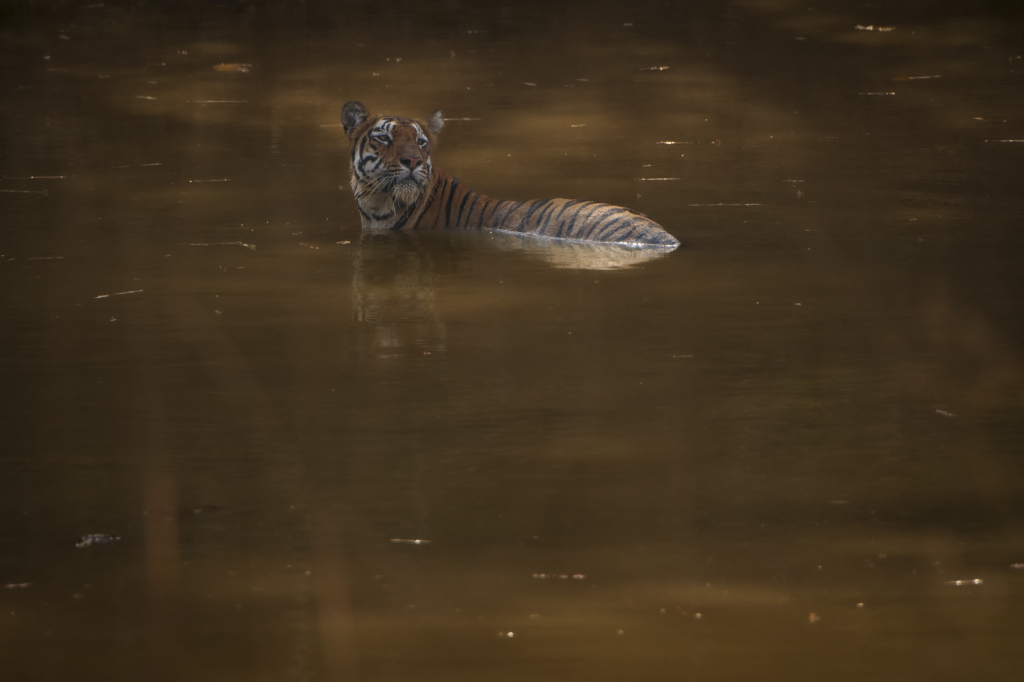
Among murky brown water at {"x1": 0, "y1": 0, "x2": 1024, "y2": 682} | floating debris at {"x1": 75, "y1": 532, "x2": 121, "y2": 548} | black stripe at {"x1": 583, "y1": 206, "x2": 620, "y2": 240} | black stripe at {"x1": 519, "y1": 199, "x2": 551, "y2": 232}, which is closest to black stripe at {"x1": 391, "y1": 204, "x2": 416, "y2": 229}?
murky brown water at {"x1": 0, "y1": 0, "x2": 1024, "y2": 682}

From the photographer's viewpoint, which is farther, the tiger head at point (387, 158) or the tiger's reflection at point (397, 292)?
the tiger head at point (387, 158)

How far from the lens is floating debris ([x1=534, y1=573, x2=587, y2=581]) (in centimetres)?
337

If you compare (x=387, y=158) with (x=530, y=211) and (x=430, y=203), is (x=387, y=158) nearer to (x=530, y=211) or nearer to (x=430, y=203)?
(x=430, y=203)

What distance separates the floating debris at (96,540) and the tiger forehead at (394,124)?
3.39 meters

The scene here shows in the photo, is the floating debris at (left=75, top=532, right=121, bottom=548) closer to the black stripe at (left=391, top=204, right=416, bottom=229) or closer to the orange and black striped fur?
the orange and black striped fur

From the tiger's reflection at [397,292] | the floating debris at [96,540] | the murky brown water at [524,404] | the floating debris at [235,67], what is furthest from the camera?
the floating debris at [235,67]

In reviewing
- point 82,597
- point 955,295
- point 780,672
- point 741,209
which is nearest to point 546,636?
point 780,672

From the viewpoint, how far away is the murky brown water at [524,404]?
317 centimetres

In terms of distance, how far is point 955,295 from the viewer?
553cm

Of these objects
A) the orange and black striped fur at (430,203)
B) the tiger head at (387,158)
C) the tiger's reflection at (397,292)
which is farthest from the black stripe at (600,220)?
the tiger head at (387,158)

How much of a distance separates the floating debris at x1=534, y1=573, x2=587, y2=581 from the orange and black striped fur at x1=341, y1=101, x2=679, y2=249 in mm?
3252

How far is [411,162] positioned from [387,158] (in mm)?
113

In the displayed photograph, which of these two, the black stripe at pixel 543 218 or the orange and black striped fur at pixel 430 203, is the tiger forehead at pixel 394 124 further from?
the black stripe at pixel 543 218

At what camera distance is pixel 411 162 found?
6633 millimetres
